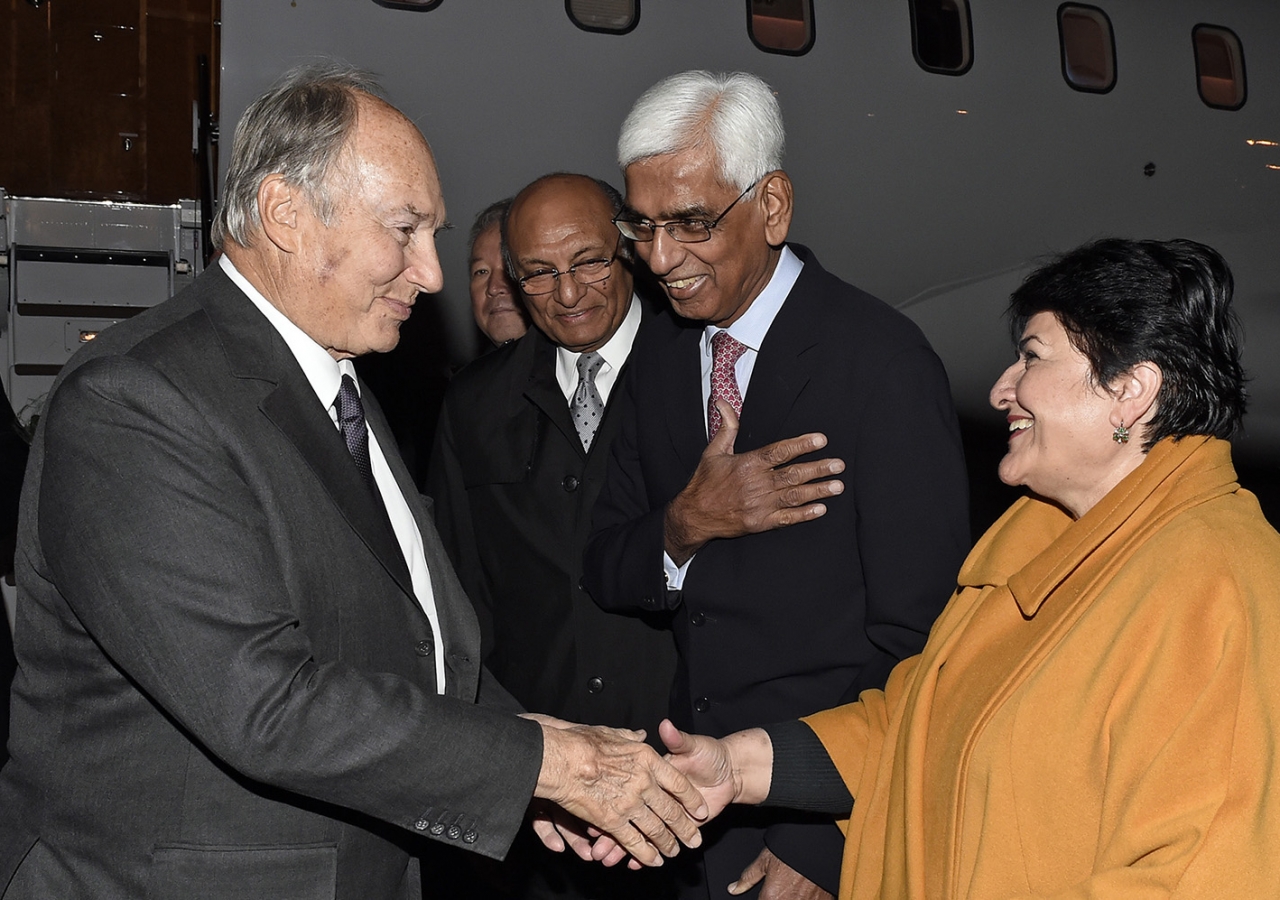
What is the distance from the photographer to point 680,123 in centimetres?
233

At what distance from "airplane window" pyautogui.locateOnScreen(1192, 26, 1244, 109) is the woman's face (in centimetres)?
564

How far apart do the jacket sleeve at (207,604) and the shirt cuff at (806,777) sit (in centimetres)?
58

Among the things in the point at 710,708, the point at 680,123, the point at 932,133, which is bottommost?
the point at 710,708

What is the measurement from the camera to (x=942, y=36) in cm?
585

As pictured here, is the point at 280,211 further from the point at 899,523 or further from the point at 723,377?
the point at 899,523

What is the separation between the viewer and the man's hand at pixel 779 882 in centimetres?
206

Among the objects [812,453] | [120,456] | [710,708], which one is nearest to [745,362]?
[812,453]

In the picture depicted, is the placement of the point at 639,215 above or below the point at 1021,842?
above

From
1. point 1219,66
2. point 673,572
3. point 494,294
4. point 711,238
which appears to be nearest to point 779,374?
point 711,238

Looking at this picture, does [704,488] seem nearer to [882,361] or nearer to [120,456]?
[882,361]

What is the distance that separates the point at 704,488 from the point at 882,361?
400mm

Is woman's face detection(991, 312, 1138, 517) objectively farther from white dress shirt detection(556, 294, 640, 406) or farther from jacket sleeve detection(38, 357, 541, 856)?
white dress shirt detection(556, 294, 640, 406)

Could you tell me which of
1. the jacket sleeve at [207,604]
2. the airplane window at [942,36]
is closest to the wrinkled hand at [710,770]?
the jacket sleeve at [207,604]

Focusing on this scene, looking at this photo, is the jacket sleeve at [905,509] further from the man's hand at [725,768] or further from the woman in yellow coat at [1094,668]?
the man's hand at [725,768]
